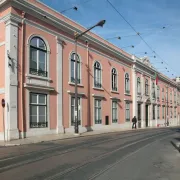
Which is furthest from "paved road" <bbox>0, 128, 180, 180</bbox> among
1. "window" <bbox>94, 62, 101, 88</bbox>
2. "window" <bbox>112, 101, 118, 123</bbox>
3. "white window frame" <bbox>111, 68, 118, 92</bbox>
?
"white window frame" <bbox>111, 68, 118, 92</bbox>

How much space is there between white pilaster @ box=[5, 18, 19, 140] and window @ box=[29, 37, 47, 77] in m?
1.71

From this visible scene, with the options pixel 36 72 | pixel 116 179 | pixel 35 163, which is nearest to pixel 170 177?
pixel 116 179

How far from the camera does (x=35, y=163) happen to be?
8875 millimetres

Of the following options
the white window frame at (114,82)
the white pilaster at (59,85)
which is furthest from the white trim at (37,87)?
the white window frame at (114,82)

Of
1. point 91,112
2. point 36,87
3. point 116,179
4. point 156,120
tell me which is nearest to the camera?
point 116,179

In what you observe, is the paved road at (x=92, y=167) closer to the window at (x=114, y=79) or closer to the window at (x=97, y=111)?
the window at (x=97, y=111)

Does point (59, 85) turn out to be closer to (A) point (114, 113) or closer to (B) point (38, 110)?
(B) point (38, 110)

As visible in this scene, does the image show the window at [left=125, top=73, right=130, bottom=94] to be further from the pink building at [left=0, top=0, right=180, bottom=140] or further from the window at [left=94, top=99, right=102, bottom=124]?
the window at [left=94, top=99, right=102, bottom=124]

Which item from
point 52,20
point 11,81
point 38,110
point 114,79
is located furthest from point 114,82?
point 11,81

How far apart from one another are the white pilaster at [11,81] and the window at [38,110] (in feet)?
5.64

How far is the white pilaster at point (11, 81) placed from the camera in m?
17.8

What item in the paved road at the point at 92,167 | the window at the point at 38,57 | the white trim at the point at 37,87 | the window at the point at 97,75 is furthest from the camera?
the window at the point at 97,75

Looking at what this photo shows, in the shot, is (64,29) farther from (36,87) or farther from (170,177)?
(170,177)

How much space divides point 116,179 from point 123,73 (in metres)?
30.0
